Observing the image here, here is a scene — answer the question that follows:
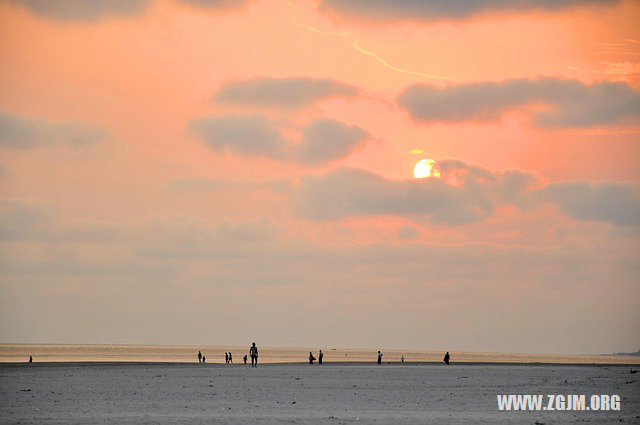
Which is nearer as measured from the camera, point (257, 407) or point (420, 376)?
point (257, 407)

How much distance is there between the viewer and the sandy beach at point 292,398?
2942cm

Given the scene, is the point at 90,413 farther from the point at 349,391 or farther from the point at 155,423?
the point at 349,391

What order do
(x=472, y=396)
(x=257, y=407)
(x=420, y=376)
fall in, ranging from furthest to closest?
1. (x=420, y=376)
2. (x=472, y=396)
3. (x=257, y=407)

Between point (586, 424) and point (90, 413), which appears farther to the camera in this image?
point (90, 413)

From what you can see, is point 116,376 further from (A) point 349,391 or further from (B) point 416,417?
(B) point 416,417

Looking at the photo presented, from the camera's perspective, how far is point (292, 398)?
125 ft

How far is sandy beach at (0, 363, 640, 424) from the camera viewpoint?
29.4 metres

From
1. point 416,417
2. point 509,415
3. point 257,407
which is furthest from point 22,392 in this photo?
point 509,415

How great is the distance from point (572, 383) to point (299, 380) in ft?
57.5

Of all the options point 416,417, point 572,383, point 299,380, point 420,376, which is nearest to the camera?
point 416,417

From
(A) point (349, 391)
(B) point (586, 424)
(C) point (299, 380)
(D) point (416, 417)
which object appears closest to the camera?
(B) point (586, 424)

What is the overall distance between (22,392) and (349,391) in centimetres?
1754

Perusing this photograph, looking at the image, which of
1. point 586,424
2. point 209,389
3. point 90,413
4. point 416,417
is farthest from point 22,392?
point 586,424

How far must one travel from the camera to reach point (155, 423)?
2778 cm
